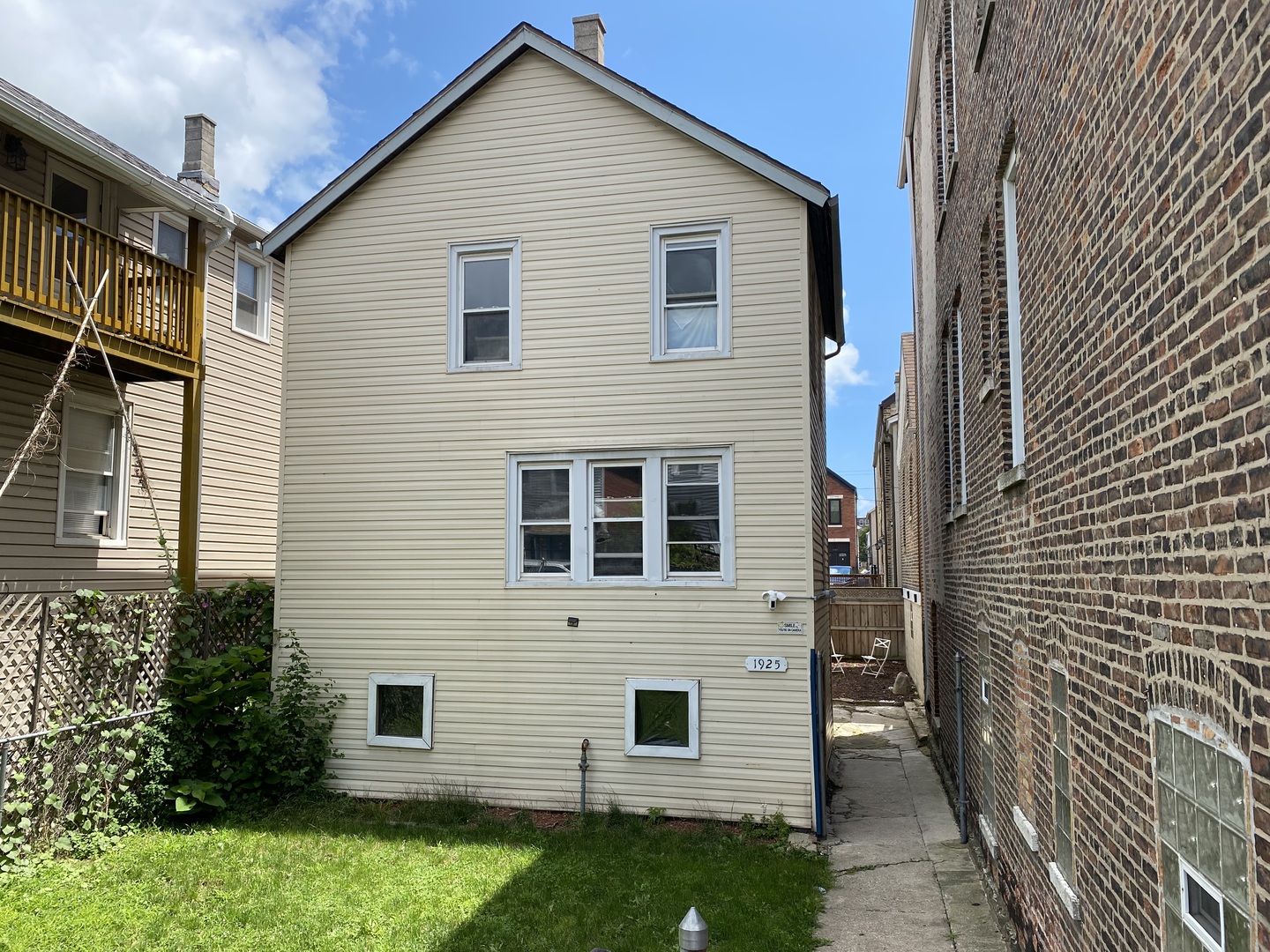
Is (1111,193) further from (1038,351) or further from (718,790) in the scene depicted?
(718,790)

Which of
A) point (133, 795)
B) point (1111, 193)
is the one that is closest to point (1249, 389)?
point (1111, 193)

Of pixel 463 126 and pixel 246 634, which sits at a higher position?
pixel 463 126

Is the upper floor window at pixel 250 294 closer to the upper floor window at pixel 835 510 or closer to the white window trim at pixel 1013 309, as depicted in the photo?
the white window trim at pixel 1013 309

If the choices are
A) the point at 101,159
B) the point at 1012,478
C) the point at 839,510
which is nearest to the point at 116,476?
the point at 101,159

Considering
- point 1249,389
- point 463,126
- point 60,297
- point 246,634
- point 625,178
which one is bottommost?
point 246,634

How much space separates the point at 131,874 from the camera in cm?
845

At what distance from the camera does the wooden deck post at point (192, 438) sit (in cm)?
1205

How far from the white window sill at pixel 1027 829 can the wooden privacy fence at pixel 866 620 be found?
789 inches

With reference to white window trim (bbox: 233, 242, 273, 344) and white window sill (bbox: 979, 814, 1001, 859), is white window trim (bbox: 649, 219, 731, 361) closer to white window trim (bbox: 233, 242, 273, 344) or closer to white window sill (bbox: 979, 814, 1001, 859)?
white window sill (bbox: 979, 814, 1001, 859)

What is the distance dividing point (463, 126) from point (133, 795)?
8.44 metres

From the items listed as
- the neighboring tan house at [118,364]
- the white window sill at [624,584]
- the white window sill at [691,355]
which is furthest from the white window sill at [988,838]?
the neighboring tan house at [118,364]

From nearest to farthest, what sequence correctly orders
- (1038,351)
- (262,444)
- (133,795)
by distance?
(1038,351), (133,795), (262,444)

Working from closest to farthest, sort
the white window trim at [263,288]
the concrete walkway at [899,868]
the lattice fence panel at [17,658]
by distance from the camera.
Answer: the concrete walkway at [899,868] → the lattice fence panel at [17,658] → the white window trim at [263,288]

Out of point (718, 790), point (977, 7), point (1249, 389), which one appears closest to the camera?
point (1249, 389)
